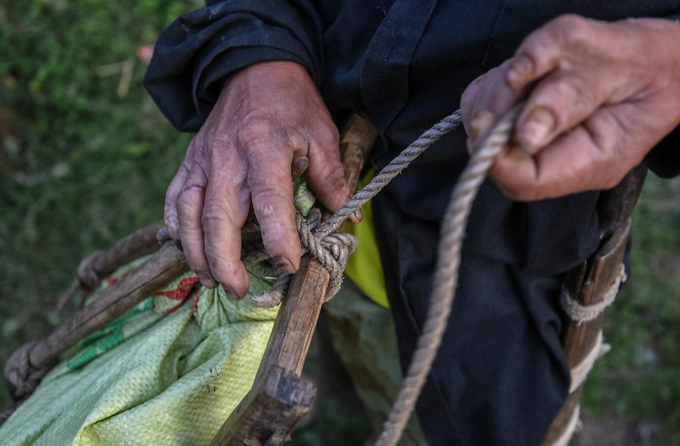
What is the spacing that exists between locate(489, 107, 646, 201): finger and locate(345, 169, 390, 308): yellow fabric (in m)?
0.60

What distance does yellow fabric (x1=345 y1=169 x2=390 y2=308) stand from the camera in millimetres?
1131

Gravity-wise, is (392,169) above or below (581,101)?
below

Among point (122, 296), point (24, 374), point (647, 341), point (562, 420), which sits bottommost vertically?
point (647, 341)

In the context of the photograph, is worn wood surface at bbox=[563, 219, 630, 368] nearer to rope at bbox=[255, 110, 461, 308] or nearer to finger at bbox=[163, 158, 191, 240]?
rope at bbox=[255, 110, 461, 308]

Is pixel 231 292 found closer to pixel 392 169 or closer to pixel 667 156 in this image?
pixel 392 169

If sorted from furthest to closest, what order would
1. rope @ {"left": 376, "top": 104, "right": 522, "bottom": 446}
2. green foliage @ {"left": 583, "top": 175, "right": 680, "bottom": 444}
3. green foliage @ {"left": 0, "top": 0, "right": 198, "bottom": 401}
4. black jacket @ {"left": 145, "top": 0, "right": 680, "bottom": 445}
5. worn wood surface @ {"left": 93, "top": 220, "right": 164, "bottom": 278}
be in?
green foliage @ {"left": 0, "top": 0, "right": 198, "bottom": 401}
green foliage @ {"left": 583, "top": 175, "right": 680, "bottom": 444}
worn wood surface @ {"left": 93, "top": 220, "right": 164, "bottom": 278}
black jacket @ {"left": 145, "top": 0, "right": 680, "bottom": 445}
rope @ {"left": 376, "top": 104, "right": 522, "bottom": 446}

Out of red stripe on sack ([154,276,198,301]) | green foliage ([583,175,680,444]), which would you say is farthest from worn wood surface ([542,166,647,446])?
green foliage ([583,175,680,444])

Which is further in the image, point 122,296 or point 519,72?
point 122,296

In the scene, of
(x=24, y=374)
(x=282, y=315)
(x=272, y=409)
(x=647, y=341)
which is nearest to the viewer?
(x=272, y=409)

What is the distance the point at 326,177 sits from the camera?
2.85 ft

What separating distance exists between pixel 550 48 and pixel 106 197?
6.87 feet

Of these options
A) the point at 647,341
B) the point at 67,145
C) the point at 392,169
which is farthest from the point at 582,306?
the point at 67,145

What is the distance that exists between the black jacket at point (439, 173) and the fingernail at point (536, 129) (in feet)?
0.94

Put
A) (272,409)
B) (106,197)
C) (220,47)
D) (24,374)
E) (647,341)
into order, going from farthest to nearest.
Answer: (106,197), (647,341), (24,374), (220,47), (272,409)
